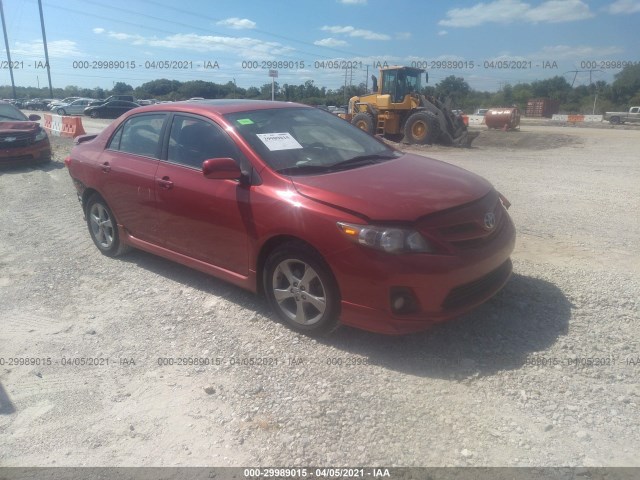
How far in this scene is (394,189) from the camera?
11.8ft

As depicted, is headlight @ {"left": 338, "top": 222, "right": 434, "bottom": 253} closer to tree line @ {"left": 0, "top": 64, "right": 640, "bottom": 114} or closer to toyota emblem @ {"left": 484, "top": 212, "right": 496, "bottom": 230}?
toyota emblem @ {"left": 484, "top": 212, "right": 496, "bottom": 230}

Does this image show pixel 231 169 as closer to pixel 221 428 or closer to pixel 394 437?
pixel 221 428

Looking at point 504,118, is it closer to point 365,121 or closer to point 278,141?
point 365,121

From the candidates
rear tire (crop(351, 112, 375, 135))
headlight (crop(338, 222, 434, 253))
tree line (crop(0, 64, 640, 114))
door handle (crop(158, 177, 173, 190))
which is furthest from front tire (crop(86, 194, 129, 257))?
tree line (crop(0, 64, 640, 114))

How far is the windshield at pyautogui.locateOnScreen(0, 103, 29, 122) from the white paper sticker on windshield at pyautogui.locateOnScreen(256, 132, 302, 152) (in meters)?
10.7

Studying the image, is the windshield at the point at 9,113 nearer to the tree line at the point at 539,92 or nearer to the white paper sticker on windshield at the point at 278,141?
the white paper sticker on windshield at the point at 278,141

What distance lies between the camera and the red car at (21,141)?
11273 millimetres

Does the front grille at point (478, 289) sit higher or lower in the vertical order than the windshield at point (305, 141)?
lower

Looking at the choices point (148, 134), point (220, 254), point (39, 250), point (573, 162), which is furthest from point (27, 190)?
point (573, 162)

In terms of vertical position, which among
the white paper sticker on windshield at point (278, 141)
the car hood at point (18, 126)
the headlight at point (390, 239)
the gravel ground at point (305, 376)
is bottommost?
the gravel ground at point (305, 376)

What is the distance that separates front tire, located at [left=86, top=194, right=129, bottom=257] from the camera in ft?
17.9

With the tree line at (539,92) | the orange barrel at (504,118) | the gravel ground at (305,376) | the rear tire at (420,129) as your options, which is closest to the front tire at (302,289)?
the gravel ground at (305,376)

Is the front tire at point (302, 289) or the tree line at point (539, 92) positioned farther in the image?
the tree line at point (539, 92)

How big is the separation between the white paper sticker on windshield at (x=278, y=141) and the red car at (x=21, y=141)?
9.61 meters
